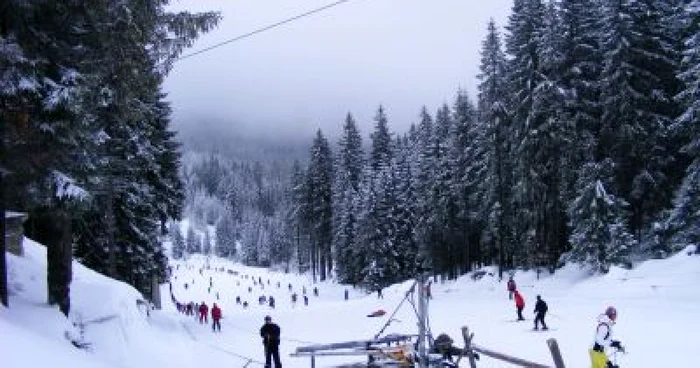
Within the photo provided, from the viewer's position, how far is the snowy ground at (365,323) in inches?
537

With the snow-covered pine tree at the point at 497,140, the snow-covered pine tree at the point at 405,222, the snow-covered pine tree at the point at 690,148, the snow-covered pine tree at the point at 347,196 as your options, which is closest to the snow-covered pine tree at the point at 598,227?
the snow-covered pine tree at the point at 690,148

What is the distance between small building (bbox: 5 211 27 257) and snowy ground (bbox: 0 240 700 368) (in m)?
0.50

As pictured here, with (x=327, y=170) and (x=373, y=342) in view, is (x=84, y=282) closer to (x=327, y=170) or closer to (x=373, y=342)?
(x=373, y=342)

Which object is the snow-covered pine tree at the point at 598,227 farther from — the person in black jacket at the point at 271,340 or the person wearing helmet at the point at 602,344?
the person wearing helmet at the point at 602,344

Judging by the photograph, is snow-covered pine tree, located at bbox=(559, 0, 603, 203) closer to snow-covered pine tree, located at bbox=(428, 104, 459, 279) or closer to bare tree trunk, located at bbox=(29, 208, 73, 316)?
snow-covered pine tree, located at bbox=(428, 104, 459, 279)

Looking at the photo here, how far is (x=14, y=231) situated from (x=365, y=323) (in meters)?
17.6

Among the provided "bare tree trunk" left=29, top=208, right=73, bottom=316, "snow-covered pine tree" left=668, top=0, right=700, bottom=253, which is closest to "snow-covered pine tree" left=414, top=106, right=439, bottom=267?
"snow-covered pine tree" left=668, top=0, right=700, bottom=253

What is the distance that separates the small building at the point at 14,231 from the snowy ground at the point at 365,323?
50 centimetres

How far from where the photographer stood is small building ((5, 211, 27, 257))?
18.9 metres

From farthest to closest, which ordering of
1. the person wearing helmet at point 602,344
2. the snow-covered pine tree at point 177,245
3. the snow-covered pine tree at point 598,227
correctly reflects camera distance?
the snow-covered pine tree at point 177,245
the snow-covered pine tree at point 598,227
the person wearing helmet at point 602,344

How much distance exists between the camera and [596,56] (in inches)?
1667

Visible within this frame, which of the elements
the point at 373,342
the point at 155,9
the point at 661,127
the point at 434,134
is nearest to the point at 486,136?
the point at 661,127

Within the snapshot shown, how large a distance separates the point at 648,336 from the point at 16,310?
628 inches

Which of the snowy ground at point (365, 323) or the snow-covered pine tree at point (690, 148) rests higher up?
the snow-covered pine tree at point (690, 148)
